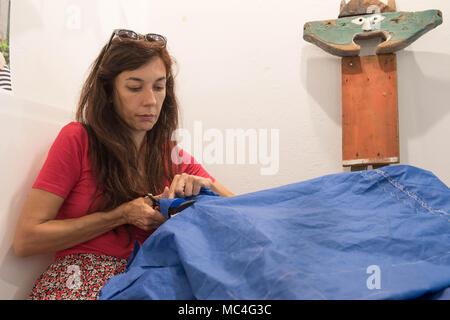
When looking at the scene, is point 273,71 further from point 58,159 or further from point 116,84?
point 58,159

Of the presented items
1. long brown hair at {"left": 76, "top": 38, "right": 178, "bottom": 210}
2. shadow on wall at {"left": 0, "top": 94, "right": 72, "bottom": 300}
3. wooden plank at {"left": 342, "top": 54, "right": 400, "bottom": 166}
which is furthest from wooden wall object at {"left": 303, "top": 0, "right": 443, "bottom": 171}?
shadow on wall at {"left": 0, "top": 94, "right": 72, "bottom": 300}

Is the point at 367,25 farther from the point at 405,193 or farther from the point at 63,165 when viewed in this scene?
the point at 63,165

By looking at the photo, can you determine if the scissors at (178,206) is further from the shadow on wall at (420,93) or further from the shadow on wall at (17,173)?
the shadow on wall at (420,93)

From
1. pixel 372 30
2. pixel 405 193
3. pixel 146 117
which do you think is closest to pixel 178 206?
pixel 146 117

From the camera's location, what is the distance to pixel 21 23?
3.92 ft

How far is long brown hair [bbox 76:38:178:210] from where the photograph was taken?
1.21 m

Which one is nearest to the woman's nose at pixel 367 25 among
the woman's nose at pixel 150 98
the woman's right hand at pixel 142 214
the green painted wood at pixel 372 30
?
the green painted wood at pixel 372 30

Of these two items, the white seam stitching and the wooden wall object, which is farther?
the wooden wall object

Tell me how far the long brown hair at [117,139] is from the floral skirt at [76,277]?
Result: 0.48ft

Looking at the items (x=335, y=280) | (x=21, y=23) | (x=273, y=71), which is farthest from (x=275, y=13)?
(x=335, y=280)

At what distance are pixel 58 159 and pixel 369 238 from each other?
79cm

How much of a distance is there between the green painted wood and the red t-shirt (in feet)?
3.34

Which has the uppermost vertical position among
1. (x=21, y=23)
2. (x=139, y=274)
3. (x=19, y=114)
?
(x=21, y=23)

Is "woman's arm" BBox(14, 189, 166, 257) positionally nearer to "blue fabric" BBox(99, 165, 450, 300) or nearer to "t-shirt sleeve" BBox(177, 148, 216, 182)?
Answer: "blue fabric" BBox(99, 165, 450, 300)
